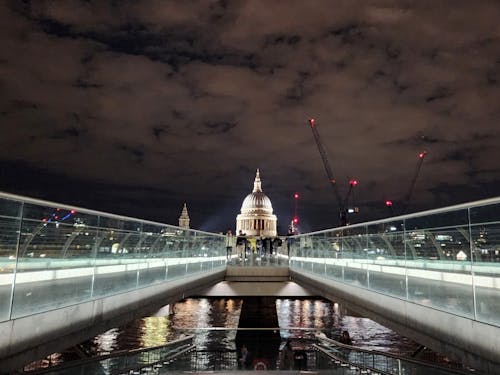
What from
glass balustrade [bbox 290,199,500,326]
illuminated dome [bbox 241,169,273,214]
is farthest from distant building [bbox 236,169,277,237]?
glass balustrade [bbox 290,199,500,326]

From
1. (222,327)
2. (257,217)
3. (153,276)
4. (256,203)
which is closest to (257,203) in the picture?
(256,203)

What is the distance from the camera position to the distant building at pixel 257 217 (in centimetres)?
14075

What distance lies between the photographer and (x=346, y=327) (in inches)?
1810

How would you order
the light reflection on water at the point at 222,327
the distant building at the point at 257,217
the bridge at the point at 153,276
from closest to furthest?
the bridge at the point at 153,276 < the light reflection on water at the point at 222,327 < the distant building at the point at 257,217

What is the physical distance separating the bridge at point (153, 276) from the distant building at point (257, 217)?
417ft

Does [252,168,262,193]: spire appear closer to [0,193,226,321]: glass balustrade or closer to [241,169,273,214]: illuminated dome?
[241,169,273,214]: illuminated dome

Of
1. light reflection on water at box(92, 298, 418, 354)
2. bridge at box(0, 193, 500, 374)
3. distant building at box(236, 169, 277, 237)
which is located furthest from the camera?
distant building at box(236, 169, 277, 237)

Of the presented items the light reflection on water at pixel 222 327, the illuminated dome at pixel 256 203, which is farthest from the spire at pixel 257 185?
the light reflection on water at pixel 222 327

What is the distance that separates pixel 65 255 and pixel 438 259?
648 cm

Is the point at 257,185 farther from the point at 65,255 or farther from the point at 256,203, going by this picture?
the point at 65,255

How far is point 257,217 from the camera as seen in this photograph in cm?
14262

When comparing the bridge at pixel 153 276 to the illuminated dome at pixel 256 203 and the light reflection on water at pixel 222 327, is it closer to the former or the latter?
the light reflection on water at pixel 222 327

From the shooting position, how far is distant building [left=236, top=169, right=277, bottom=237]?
141 metres

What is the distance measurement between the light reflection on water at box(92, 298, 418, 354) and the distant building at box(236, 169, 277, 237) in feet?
217
